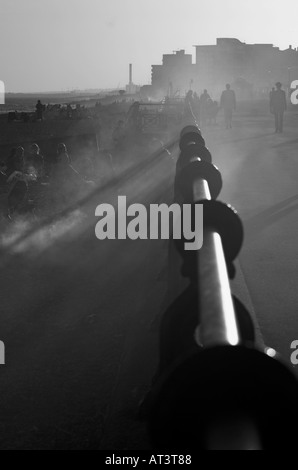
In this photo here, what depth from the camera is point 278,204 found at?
38.0 feet

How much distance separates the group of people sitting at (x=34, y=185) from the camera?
43.4 ft

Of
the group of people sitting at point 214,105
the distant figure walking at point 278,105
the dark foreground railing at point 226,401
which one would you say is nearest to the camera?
the dark foreground railing at point 226,401

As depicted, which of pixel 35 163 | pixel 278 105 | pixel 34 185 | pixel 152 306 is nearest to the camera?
pixel 152 306

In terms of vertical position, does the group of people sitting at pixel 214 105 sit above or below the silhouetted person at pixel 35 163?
above

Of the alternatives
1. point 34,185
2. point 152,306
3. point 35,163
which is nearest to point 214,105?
point 35,163

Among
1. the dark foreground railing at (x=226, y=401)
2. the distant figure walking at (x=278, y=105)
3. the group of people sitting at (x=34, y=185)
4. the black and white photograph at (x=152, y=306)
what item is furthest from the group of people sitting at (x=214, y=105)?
the dark foreground railing at (x=226, y=401)

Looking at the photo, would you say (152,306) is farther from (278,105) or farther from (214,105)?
(214,105)

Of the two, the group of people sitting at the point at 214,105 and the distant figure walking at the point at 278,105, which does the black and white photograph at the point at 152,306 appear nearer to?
the distant figure walking at the point at 278,105

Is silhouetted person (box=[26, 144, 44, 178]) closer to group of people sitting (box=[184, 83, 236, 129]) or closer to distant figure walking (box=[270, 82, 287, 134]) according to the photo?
distant figure walking (box=[270, 82, 287, 134])

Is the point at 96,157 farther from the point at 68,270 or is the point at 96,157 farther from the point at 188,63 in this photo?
the point at 188,63

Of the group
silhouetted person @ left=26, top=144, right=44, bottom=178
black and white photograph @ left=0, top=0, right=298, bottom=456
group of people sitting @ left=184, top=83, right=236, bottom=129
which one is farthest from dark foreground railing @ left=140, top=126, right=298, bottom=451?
group of people sitting @ left=184, top=83, right=236, bottom=129

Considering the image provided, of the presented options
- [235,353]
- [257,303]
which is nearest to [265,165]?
[257,303]

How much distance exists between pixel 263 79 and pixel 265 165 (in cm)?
18487

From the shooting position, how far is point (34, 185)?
15758mm
